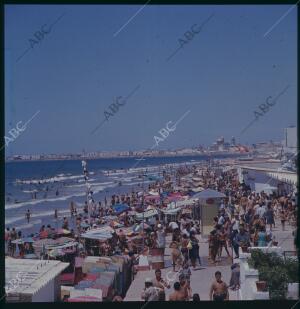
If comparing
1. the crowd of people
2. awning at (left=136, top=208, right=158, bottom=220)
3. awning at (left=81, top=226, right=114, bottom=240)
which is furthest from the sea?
awning at (left=81, top=226, right=114, bottom=240)

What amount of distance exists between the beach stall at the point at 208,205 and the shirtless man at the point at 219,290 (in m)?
0.79

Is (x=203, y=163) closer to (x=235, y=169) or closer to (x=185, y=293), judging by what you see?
(x=235, y=169)

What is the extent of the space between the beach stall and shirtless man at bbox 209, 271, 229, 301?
0.79 m

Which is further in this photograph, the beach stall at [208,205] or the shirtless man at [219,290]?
the beach stall at [208,205]

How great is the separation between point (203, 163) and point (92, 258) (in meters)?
2.53

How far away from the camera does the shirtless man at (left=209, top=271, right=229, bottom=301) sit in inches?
204

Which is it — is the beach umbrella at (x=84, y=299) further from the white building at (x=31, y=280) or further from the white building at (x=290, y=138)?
the white building at (x=290, y=138)

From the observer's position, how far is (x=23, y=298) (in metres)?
4.75

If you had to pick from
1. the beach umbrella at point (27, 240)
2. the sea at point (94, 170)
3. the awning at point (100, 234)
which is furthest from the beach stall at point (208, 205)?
the beach umbrella at point (27, 240)

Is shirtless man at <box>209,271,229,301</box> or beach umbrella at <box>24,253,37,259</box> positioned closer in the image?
shirtless man at <box>209,271,229,301</box>

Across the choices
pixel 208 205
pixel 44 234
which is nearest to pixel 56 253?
pixel 44 234

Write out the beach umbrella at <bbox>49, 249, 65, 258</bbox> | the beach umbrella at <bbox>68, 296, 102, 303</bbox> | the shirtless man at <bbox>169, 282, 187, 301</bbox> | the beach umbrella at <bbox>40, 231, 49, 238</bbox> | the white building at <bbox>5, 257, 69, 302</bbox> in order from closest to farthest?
the white building at <bbox>5, 257, 69, 302</bbox>, the beach umbrella at <bbox>68, 296, 102, 303</bbox>, the shirtless man at <bbox>169, 282, 187, 301</bbox>, the beach umbrella at <bbox>49, 249, 65, 258</bbox>, the beach umbrella at <bbox>40, 231, 49, 238</bbox>

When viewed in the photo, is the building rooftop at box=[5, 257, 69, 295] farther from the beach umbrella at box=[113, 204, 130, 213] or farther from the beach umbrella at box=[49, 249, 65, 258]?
the beach umbrella at box=[113, 204, 130, 213]

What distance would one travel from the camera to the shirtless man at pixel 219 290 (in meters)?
5.18
